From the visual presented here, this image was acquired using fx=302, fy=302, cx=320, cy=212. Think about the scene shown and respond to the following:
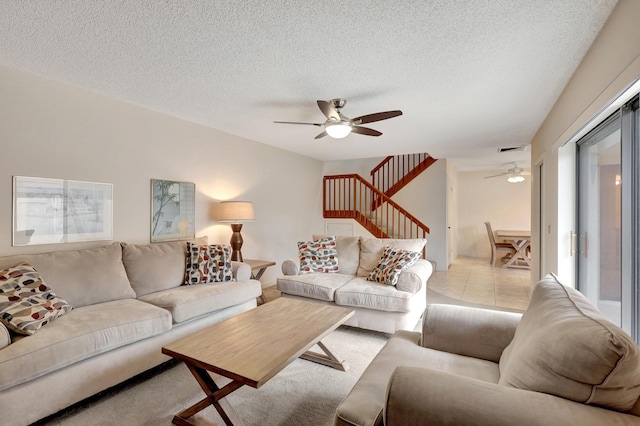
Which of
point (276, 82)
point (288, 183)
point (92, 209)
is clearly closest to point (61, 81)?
point (92, 209)

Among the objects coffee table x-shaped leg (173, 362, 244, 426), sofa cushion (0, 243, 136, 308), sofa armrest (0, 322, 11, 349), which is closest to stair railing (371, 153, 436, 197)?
sofa cushion (0, 243, 136, 308)

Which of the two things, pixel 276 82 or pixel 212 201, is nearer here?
pixel 276 82

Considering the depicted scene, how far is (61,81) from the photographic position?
2578mm

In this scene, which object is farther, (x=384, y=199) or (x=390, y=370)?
(x=384, y=199)

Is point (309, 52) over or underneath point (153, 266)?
over

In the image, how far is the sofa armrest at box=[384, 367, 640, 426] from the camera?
0.84m

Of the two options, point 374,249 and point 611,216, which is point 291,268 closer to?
point 374,249

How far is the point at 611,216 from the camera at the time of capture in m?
2.01

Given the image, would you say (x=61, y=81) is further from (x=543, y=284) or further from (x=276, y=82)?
(x=543, y=284)

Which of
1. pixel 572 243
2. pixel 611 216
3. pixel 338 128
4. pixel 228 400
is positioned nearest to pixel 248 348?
pixel 228 400

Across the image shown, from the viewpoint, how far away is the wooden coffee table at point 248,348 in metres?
1.49

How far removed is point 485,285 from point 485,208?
3.72 m

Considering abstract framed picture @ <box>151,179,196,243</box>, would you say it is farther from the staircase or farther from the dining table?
the dining table

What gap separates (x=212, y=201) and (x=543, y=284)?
142 inches
